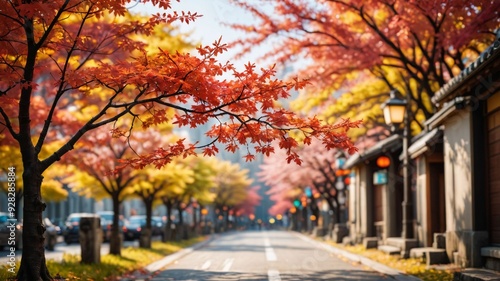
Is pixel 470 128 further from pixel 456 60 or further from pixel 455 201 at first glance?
pixel 456 60

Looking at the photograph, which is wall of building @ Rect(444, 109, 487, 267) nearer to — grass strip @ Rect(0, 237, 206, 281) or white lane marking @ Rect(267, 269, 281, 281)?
white lane marking @ Rect(267, 269, 281, 281)

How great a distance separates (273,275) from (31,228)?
6.64 metres

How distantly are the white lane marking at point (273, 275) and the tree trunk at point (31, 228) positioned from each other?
5686 millimetres

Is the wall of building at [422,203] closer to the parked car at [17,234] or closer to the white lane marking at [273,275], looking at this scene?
the white lane marking at [273,275]

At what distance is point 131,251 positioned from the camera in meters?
23.7

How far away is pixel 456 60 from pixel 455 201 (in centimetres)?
463

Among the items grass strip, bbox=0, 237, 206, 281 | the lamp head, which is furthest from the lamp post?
grass strip, bbox=0, 237, 206, 281

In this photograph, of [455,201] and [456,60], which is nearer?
[455,201]

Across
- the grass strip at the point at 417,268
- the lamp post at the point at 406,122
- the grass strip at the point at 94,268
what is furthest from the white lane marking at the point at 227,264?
the lamp post at the point at 406,122

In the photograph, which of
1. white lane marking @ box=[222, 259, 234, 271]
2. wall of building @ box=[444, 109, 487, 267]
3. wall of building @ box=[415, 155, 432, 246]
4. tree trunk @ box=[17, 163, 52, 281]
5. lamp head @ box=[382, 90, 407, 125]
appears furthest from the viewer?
wall of building @ box=[415, 155, 432, 246]

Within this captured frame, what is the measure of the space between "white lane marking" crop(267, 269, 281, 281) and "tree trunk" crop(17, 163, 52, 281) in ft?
18.7

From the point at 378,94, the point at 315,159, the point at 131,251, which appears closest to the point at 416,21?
the point at 378,94

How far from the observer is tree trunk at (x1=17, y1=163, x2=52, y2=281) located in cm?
979

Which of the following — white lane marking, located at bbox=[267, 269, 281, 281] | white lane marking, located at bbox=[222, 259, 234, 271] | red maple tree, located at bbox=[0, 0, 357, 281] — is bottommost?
white lane marking, located at bbox=[222, 259, 234, 271]
